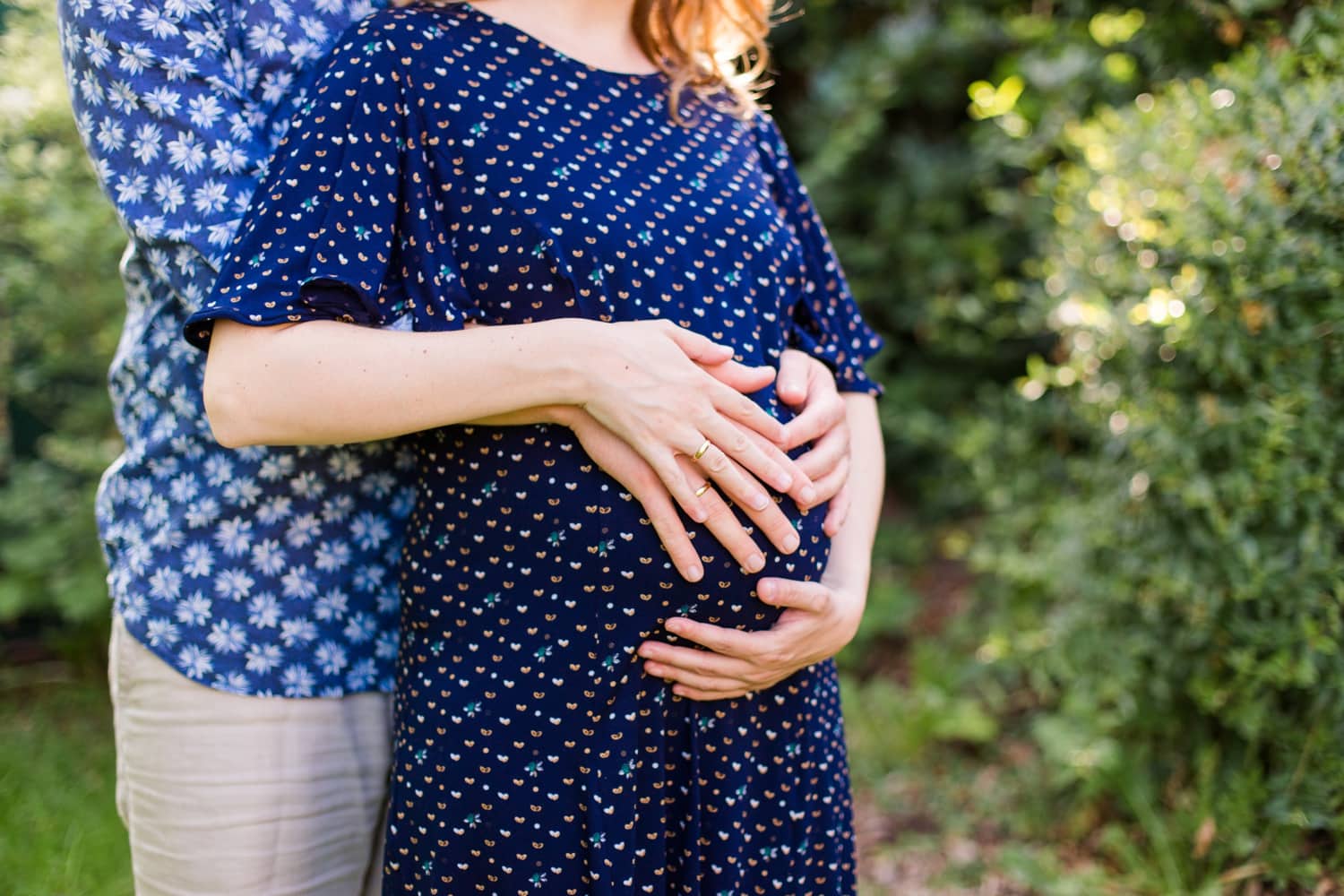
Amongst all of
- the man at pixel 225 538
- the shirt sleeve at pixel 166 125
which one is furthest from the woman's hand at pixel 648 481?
the shirt sleeve at pixel 166 125

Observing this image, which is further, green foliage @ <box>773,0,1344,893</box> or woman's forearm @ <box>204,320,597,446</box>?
green foliage @ <box>773,0,1344,893</box>

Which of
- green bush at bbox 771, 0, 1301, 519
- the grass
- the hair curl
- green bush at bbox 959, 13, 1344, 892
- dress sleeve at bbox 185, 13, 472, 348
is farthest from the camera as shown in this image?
green bush at bbox 771, 0, 1301, 519

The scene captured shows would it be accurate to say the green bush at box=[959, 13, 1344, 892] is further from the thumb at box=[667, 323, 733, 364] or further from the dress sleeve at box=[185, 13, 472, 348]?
the dress sleeve at box=[185, 13, 472, 348]

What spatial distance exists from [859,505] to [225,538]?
0.89 m

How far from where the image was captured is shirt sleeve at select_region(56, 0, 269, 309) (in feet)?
4.00

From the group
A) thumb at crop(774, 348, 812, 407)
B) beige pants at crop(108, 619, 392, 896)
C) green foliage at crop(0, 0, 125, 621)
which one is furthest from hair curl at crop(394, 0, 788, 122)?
green foliage at crop(0, 0, 125, 621)

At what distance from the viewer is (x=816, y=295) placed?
1670mm

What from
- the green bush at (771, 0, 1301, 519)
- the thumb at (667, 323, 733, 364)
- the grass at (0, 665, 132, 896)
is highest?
the thumb at (667, 323, 733, 364)

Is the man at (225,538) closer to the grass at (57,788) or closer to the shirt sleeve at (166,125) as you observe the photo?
the shirt sleeve at (166,125)

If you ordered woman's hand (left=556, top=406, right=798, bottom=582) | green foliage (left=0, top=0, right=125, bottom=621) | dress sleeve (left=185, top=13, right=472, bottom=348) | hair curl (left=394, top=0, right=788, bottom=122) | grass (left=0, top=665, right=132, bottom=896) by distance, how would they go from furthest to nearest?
green foliage (left=0, top=0, right=125, bottom=621) → grass (left=0, top=665, right=132, bottom=896) → hair curl (left=394, top=0, right=788, bottom=122) → woman's hand (left=556, top=406, right=798, bottom=582) → dress sleeve (left=185, top=13, right=472, bottom=348)

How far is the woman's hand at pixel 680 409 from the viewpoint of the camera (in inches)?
48.0

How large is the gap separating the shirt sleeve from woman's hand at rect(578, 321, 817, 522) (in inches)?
18.7

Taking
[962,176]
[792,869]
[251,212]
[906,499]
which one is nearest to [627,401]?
[251,212]

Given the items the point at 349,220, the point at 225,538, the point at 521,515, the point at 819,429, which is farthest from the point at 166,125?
the point at 819,429
